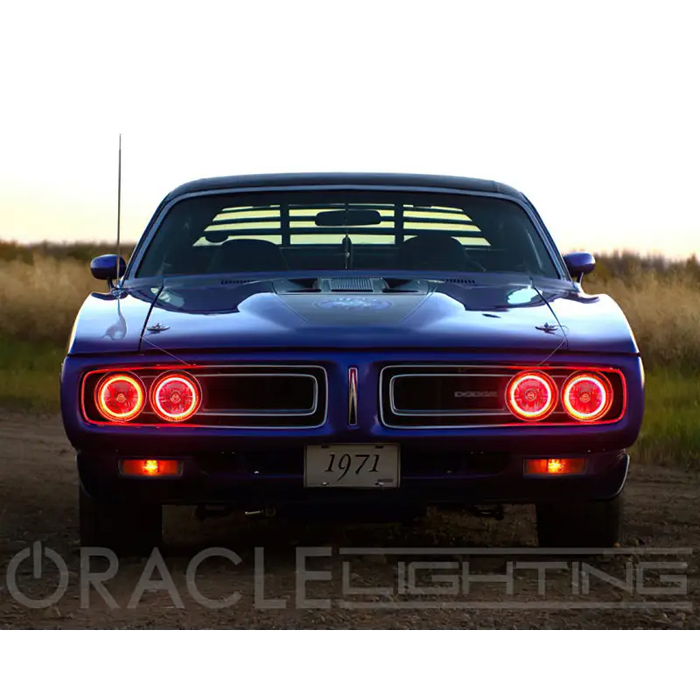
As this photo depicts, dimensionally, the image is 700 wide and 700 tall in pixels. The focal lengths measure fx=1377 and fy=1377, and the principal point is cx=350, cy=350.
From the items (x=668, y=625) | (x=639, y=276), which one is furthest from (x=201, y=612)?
(x=639, y=276)

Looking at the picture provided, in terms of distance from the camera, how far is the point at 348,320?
4684 mm

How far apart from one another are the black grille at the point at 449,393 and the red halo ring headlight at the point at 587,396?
0.09 meters

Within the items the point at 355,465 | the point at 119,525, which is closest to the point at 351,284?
the point at 355,465

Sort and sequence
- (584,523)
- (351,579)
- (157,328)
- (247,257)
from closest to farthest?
(157,328)
(351,579)
(584,523)
(247,257)

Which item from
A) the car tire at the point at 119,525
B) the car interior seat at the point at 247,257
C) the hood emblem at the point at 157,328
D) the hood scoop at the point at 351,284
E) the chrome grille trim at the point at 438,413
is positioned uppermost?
the car interior seat at the point at 247,257

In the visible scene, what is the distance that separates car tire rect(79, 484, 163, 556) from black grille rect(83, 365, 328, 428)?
54cm

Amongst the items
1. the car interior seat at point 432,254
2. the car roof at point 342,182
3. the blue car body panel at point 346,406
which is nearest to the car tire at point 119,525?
the blue car body panel at point 346,406

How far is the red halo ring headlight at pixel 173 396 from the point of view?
4.60 meters

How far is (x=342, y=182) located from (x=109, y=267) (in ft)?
3.67

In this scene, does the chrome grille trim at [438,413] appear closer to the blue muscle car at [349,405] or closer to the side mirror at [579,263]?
the blue muscle car at [349,405]

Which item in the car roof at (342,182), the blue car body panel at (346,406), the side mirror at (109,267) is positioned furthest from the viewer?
the car roof at (342,182)

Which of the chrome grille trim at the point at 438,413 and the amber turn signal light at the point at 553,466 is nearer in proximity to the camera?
the chrome grille trim at the point at 438,413

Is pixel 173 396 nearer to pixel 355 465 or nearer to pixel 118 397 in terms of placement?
pixel 118 397

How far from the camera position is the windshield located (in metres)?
5.84
